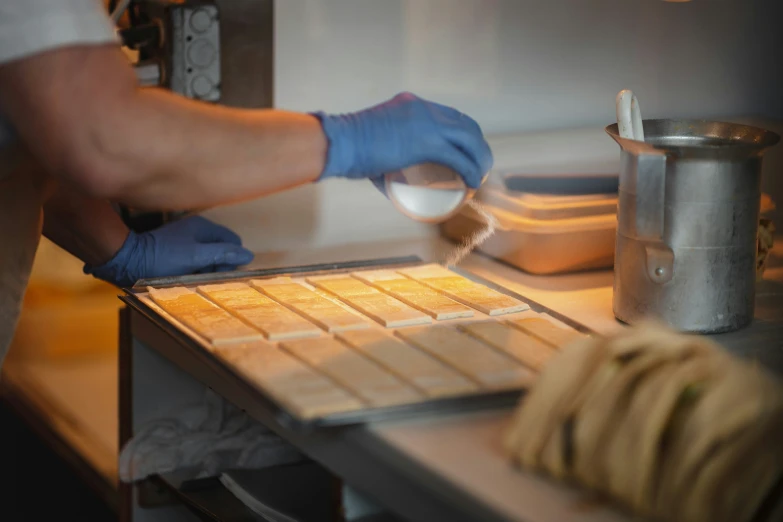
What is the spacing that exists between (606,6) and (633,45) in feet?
0.37

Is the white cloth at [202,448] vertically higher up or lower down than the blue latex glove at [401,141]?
lower down

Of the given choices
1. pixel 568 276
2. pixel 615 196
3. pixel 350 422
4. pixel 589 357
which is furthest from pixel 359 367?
pixel 615 196

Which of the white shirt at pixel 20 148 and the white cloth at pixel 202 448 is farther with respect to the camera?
the white cloth at pixel 202 448

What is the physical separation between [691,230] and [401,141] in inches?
16.0

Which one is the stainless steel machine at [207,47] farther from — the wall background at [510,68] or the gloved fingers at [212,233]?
the gloved fingers at [212,233]

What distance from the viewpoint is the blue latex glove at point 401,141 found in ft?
4.39

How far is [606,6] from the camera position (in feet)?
6.91

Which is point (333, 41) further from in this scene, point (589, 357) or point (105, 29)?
point (589, 357)

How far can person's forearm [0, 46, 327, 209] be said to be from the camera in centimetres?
112

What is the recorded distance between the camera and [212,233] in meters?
1.76

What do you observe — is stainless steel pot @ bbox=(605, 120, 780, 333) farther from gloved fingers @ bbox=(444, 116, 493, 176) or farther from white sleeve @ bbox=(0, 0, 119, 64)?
white sleeve @ bbox=(0, 0, 119, 64)

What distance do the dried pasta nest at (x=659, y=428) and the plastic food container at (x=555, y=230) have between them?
702 millimetres

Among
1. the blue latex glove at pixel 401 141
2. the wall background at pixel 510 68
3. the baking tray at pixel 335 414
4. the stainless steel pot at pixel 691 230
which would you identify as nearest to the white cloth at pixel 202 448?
the baking tray at pixel 335 414

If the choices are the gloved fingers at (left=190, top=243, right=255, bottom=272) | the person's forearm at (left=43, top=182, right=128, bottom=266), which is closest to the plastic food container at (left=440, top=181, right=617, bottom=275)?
the gloved fingers at (left=190, top=243, right=255, bottom=272)
